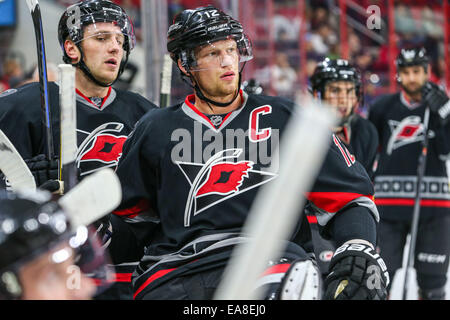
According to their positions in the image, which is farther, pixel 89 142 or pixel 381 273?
pixel 89 142

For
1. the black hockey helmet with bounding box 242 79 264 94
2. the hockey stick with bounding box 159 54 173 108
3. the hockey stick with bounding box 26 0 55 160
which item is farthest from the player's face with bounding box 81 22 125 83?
the black hockey helmet with bounding box 242 79 264 94

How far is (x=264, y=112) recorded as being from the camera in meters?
2.03

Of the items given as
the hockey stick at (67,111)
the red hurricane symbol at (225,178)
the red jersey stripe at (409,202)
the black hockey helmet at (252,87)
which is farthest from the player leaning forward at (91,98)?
the red jersey stripe at (409,202)

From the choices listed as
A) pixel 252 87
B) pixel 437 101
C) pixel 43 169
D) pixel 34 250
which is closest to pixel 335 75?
pixel 437 101

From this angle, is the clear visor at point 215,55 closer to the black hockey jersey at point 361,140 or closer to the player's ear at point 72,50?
the player's ear at point 72,50

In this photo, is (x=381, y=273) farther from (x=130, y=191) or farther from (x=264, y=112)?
(x=130, y=191)

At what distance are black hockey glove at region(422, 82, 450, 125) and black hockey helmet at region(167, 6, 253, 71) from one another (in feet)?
6.22

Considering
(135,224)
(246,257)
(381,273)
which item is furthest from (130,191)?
(246,257)

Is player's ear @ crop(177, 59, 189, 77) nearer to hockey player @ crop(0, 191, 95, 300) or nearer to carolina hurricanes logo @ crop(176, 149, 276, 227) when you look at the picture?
carolina hurricanes logo @ crop(176, 149, 276, 227)

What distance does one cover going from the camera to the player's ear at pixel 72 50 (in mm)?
2580

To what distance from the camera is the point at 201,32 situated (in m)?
2.06

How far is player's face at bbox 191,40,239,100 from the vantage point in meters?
2.06
